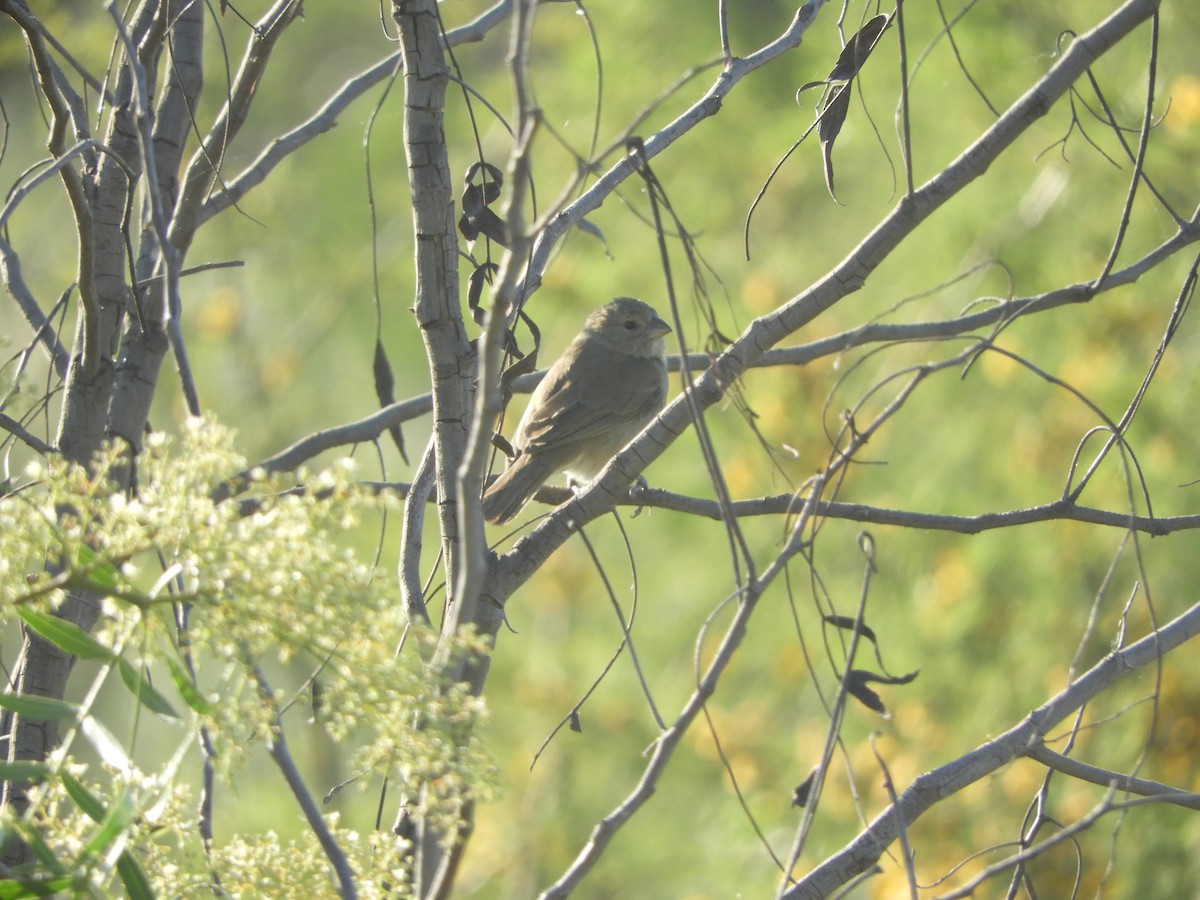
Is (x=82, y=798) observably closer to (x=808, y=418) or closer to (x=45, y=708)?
(x=45, y=708)

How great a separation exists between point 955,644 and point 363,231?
564cm

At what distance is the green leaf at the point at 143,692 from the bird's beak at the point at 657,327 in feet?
16.0

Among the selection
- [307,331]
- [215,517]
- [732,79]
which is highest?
[307,331]

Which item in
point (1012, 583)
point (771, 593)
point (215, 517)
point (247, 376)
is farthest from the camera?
point (247, 376)

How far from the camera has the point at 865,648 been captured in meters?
6.74

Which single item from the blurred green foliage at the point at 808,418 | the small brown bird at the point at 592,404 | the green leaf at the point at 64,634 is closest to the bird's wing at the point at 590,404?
the small brown bird at the point at 592,404

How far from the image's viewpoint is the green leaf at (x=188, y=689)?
1243 mm

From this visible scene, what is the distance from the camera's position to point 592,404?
18.8ft

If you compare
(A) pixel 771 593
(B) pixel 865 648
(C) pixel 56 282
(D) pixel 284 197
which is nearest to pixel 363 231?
(D) pixel 284 197

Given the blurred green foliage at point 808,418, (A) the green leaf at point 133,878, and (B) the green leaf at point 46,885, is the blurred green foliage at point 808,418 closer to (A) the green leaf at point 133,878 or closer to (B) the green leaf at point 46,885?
(A) the green leaf at point 133,878

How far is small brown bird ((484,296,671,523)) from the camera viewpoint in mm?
5266

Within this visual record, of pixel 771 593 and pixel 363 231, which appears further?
pixel 363 231

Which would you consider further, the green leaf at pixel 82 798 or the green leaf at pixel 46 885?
the green leaf at pixel 82 798

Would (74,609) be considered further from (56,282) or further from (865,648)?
(56,282)
